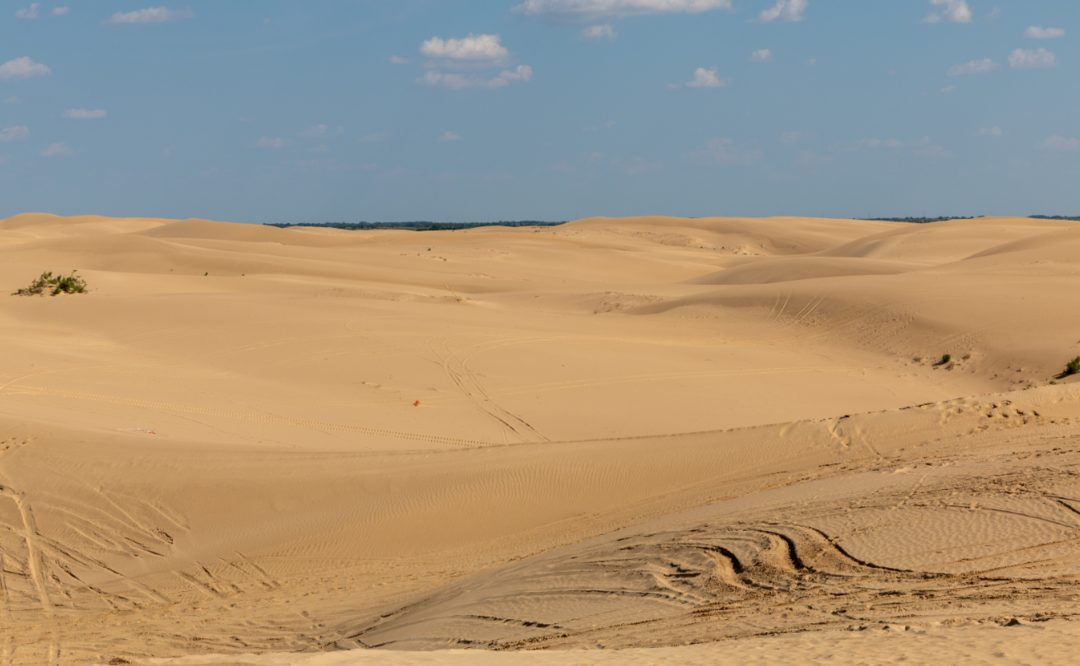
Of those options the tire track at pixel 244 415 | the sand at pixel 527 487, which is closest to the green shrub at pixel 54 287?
the sand at pixel 527 487

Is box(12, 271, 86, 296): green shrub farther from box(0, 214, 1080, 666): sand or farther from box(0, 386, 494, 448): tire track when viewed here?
box(0, 386, 494, 448): tire track

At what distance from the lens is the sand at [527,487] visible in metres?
5.21

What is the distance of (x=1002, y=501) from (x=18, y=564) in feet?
28.4

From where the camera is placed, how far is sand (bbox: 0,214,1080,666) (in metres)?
5.21

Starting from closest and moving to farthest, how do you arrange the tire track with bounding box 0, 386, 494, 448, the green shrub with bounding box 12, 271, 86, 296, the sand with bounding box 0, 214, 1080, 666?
the sand with bounding box 0, 214, 1080, 666, the tire track with bounding box 0, 386, 494, 448, the green shrub with bounding box 12, 271, 86, 296

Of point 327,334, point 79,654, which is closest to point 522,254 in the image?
point 327,334

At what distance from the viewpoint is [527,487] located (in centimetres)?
905

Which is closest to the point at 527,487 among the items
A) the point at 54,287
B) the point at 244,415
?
the point at 244,415

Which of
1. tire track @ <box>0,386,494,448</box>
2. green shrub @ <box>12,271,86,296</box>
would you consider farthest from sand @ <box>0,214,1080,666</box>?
green shrub @ <box>12,271,86,296</box>

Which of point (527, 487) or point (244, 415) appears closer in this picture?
point (527, 487)

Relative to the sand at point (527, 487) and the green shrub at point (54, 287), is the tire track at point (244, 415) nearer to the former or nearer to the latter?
the sand at point (527, 487)

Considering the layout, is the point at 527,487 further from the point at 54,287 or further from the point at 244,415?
the point at 54,287

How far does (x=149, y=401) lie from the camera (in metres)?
12.8

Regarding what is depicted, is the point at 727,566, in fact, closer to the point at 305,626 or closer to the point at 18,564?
the point at 305,626
